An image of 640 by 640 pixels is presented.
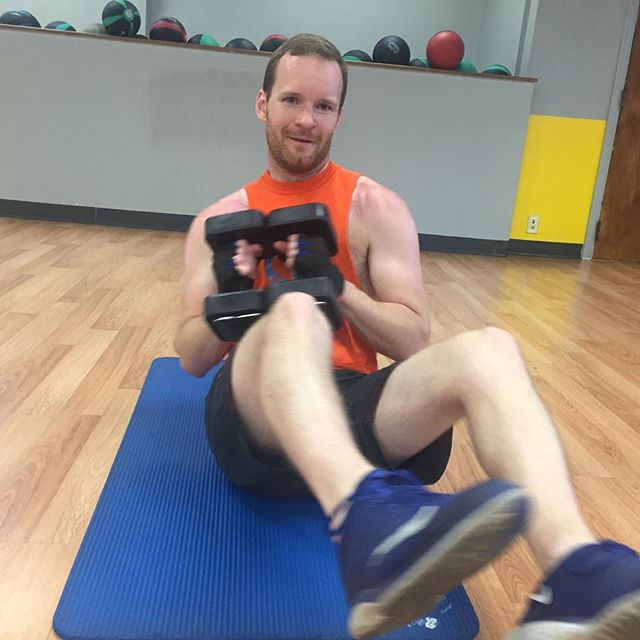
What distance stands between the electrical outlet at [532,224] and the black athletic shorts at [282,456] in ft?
13.1

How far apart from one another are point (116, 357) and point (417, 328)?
3.96 ft

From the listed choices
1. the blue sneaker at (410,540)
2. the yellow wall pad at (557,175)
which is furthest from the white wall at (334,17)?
the blue sneaker at (410,540)

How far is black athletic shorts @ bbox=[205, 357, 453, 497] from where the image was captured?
1.08 m

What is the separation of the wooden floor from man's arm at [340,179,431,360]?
A: 442 millimetres

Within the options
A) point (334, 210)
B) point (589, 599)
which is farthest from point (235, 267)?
point (589, 599)

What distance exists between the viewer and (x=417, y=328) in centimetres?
132

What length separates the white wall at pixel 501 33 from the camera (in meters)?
4.93

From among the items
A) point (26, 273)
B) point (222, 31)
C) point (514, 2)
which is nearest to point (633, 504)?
point (26, 273)

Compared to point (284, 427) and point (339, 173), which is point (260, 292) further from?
point (339, 173)

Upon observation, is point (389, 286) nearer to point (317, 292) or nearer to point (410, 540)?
point (317, 292)

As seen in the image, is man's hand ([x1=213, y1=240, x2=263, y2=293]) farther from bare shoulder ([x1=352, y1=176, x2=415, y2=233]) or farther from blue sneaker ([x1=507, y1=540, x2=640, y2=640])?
blue sneaker ([x1=507, y1=540, x2=640, y2=640])

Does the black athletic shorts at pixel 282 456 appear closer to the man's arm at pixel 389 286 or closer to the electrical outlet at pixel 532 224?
the man's arm at pixel 389 286

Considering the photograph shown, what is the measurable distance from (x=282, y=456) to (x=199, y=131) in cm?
391

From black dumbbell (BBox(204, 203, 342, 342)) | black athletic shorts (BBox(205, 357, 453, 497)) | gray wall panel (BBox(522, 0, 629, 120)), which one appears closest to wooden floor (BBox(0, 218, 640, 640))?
black athletic shorts (BBox(205, 357, 453, 497))
